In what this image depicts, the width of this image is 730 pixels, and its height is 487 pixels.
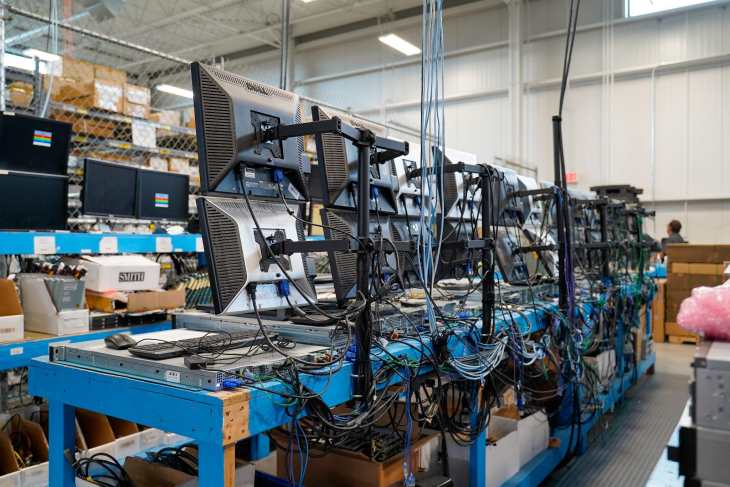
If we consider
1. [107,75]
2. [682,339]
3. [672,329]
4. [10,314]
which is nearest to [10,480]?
[10,314]

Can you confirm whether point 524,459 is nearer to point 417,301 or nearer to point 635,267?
point 417,301

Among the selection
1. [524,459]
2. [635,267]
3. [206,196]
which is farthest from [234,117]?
[635,267]

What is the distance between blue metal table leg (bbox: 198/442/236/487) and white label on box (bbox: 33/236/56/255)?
1.62 m

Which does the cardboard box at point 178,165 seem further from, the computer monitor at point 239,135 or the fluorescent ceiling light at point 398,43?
the computer monitor at point 239,135

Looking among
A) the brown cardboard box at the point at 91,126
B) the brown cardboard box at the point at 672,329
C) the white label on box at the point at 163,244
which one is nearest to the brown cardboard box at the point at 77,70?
the brown cardboard box at the point at 91,126

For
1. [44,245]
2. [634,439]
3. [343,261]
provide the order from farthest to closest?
[634,439] → [44,245] → [343,261]

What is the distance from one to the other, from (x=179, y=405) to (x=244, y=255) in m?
0.43

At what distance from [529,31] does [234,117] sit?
8.05 metres

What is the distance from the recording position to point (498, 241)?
2.77 meters

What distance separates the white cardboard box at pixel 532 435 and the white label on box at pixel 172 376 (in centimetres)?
173

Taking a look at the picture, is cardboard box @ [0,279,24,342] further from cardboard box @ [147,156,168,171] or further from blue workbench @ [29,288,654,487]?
cardboard box @ [147,156,168,171]

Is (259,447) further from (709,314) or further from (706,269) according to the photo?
(706,269)

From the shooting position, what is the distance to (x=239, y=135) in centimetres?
149

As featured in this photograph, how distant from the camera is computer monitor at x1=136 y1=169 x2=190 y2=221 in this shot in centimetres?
360
